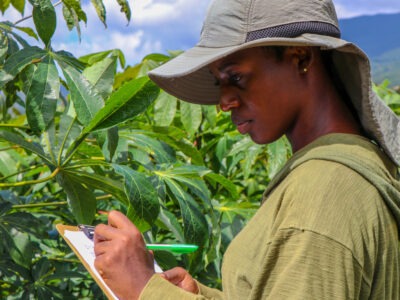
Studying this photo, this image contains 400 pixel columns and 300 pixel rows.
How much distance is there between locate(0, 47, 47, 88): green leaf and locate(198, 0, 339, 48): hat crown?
579 millimetres

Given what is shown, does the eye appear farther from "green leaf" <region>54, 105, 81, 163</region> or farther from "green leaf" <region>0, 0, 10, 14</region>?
"green leaf" <region>0, 0, 10, 14</region>

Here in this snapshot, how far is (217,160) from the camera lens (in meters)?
2.65

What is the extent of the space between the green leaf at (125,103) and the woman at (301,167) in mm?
283

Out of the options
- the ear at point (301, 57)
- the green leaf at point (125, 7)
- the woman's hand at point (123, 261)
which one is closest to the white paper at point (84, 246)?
the woman's hand at point (123, 261)

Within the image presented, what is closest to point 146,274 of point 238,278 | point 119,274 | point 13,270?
point 119,274

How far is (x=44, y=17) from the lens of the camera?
5.13 feet

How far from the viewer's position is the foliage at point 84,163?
152cm

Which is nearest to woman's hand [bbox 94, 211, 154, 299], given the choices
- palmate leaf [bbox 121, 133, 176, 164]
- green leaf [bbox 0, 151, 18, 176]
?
palmate leaf [bbox 121, 133, 176, 164]

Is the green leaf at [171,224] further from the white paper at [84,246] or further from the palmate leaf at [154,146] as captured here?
the white paper at [84,246]

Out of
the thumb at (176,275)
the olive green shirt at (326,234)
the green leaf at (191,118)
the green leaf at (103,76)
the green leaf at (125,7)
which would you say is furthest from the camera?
the green leaf at (191,118)

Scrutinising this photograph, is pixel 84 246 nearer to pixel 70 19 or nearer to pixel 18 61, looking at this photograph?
pixel 18 61

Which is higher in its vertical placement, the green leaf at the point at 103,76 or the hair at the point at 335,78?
the hair at the point at 335,78

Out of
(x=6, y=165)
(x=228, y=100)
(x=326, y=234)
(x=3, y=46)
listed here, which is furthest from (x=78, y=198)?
(x=326, y=234)

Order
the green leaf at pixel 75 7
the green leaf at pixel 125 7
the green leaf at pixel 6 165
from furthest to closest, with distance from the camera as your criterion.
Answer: the green leaf at pixel 6 165
the green leaf at pixel 125 7
the green leaf at pixel 75 7
